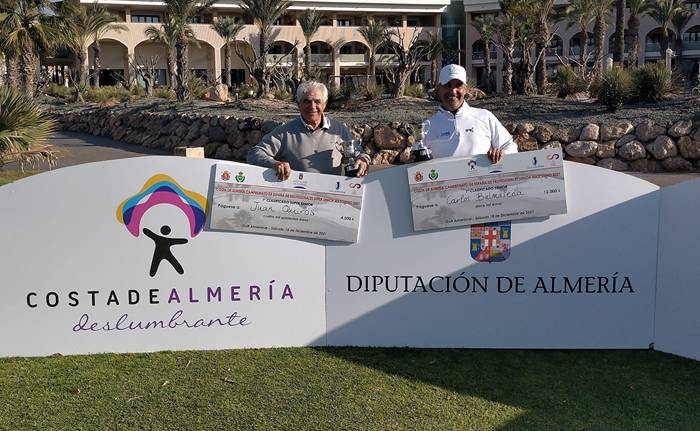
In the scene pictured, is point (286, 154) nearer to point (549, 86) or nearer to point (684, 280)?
point (684, 280)

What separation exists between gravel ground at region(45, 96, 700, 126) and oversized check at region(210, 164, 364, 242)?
13.0 metres

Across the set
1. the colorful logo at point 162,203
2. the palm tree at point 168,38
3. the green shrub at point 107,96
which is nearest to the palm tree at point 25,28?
the green shrub at point 107,96

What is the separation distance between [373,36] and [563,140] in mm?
44983

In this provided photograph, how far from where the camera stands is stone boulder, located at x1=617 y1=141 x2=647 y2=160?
51.0 ft

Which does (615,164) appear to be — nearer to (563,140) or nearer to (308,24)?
(563,140)

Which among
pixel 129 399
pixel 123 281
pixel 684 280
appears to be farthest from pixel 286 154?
pixel 684 280

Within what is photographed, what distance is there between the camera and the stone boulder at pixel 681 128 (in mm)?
15367

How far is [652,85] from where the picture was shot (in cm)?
1827

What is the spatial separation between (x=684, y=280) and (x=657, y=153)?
38.0ft

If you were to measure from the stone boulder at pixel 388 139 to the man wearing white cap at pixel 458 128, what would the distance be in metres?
12.1

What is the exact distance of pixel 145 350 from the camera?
16.1ft

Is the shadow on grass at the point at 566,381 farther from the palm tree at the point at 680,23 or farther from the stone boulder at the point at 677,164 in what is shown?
the palm tree at the point at 680,23

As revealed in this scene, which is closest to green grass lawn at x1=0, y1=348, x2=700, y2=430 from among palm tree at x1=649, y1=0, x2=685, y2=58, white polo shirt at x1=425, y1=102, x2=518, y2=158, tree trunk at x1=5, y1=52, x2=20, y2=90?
white polo shirt at x1=425, y1=102, x2=518, y2=158

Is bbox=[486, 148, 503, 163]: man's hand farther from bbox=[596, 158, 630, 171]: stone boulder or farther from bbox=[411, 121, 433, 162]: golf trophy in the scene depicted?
bbox=[596, 158, 630, 171]: stone boulder
